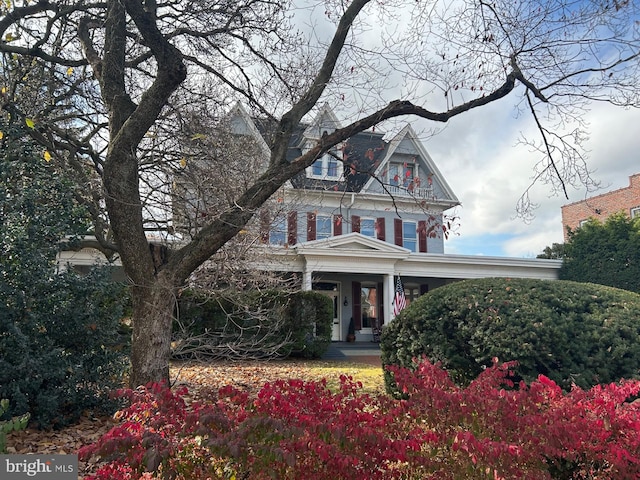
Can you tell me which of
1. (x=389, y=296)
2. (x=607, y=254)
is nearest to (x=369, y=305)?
(x=389, y=296)

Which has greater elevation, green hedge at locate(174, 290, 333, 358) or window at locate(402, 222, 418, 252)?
window at locate(402, 222, 418, 252)

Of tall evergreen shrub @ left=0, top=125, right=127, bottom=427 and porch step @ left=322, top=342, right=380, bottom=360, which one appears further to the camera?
porch step @ left=322, top=342, right=380, bottom=360

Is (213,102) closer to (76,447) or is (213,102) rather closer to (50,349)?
(50,349)

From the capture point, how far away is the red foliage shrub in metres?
2.35

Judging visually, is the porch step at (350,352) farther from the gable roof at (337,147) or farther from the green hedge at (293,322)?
the gable roof at (337,147)

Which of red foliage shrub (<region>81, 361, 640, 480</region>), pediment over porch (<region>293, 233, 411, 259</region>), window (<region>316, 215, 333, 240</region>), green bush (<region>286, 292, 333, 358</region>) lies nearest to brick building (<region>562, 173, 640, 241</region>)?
pediment over porch (<region>293, 233, 411, 259</region>)

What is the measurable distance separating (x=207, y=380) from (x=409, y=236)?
1338 cm

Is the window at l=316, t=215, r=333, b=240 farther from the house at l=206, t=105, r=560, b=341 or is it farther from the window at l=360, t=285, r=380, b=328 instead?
the window at l=360, t=285, r=380, b=328

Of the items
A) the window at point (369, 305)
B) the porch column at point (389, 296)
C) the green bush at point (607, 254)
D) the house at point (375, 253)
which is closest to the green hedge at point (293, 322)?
the house at point (375, 253)

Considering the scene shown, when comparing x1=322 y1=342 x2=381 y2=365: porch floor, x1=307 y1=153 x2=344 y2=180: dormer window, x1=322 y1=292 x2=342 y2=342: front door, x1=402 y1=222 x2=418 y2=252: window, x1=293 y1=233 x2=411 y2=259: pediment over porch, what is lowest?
x1=322 y1=342 x2=381 y2=365: porch floor

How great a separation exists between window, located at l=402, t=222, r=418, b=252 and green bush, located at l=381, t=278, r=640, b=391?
13083 millimetres

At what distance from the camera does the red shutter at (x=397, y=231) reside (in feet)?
64.2


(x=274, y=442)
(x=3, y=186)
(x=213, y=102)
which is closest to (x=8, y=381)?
(x=3, y=186)

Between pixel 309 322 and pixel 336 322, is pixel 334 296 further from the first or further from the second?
pixel 309 322
